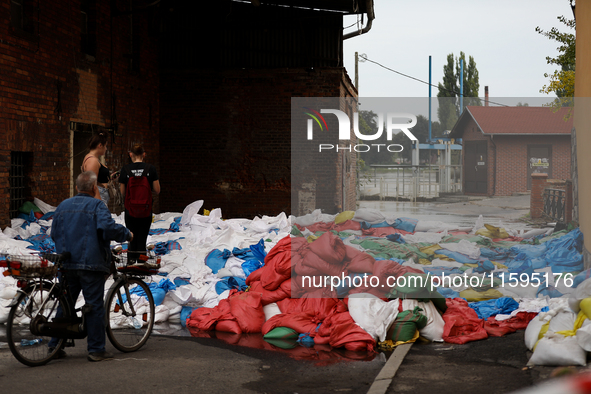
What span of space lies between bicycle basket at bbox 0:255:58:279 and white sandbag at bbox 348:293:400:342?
2.82 metres

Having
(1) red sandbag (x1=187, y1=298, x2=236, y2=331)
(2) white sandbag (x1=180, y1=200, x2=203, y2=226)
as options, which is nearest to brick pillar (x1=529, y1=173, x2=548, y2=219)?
(1) red sandbag (x1=187, y1=298, x2=236, y2=331)

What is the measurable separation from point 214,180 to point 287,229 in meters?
5.75

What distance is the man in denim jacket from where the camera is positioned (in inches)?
199

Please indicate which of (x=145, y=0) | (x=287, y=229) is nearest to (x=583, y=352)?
(x=287, y=229)

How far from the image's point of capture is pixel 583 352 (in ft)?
15.7

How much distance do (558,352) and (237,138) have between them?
1241cm

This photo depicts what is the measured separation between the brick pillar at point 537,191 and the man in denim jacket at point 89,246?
587cm

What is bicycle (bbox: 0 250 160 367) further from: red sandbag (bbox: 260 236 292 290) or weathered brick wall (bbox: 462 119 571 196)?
weathered brick wall (bbox: 462 119 571 196)

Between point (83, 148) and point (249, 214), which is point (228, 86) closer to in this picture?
point (249, 214)

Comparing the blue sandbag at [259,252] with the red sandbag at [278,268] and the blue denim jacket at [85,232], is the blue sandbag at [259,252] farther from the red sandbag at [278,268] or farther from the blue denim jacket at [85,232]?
the blue denim jacket at [85,232]

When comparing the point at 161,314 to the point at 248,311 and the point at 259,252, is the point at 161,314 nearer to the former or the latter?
the point at 248,311

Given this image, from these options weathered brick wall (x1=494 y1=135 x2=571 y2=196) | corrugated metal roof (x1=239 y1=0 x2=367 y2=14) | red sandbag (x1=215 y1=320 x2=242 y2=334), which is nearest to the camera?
red sandbag (x1=215 y1=320 x2=242 y2=334)

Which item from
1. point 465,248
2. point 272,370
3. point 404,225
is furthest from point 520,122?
point 272,370

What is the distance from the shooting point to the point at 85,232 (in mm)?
5066
